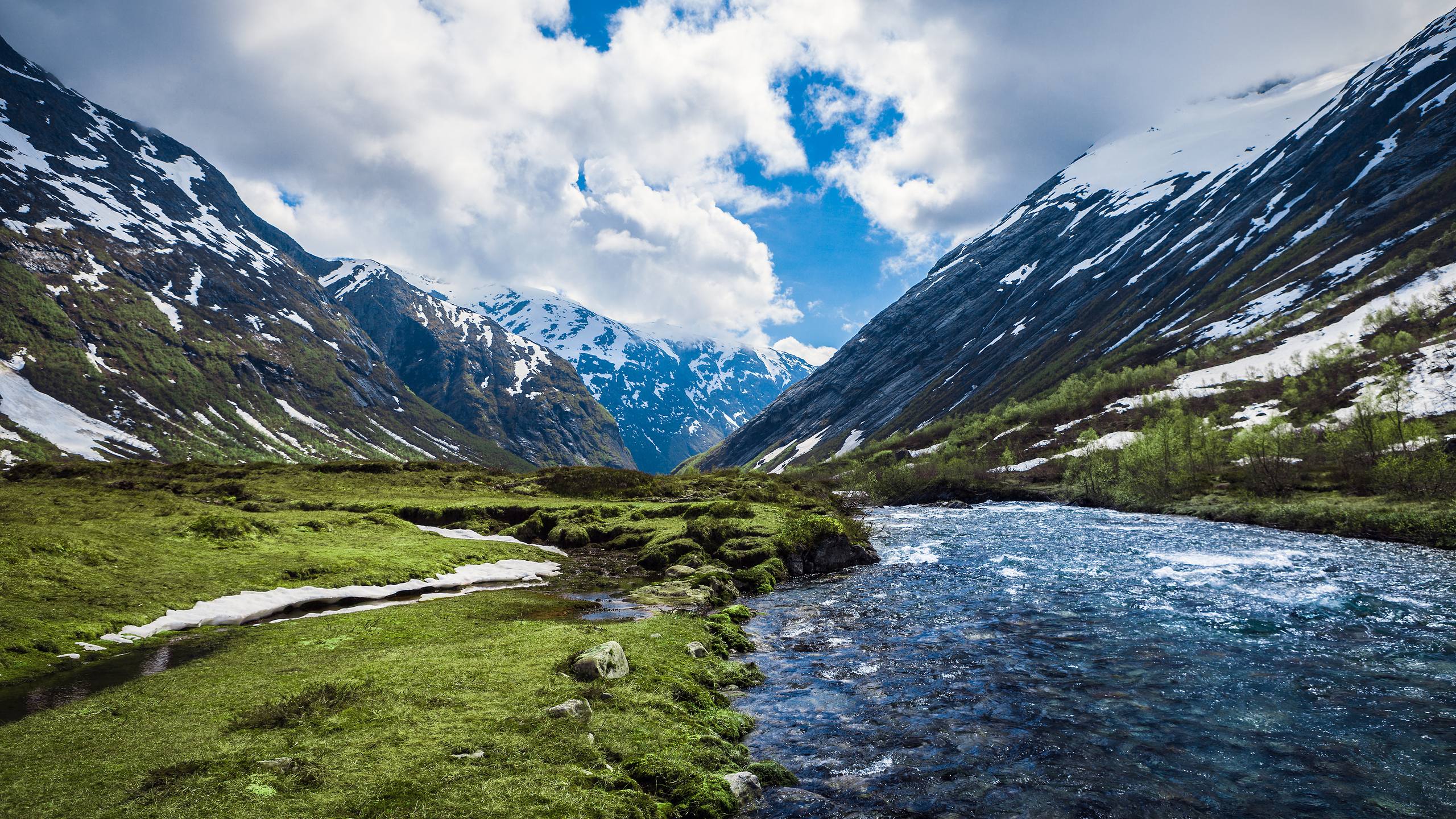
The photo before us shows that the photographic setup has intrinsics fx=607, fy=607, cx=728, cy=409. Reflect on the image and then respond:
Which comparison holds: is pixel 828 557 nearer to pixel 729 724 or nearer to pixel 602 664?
pixel 729 724

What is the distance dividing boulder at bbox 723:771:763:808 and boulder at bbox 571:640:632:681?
4.90 meters

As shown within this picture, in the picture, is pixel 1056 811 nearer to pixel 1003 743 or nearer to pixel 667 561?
pixel 1003 743

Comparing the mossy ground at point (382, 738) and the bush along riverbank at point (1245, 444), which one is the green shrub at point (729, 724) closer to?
the mossy ground at point (382, 738)

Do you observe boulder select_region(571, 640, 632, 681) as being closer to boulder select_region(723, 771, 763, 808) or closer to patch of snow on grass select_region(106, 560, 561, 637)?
boulder select_region(723, 771, 763, 808)

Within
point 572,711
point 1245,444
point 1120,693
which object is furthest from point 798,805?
point 1245,444

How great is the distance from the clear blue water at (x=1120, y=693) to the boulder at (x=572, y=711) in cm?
440

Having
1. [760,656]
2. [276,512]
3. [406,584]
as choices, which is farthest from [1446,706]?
[276,512]

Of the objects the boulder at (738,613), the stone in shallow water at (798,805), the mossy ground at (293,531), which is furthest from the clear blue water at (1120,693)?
the mossy ground at (293,531)

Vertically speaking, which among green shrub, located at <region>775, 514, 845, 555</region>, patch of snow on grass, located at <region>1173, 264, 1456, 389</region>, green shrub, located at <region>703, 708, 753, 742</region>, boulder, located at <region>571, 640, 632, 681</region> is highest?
patch of snow on grass, located at <region>1173, 264, 1456, 389</region>

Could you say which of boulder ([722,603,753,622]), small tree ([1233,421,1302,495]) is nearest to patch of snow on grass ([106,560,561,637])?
boulder ([722,603,753,622])

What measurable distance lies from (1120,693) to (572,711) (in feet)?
52.5

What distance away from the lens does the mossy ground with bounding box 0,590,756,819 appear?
32.7 feet

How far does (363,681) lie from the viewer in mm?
15188

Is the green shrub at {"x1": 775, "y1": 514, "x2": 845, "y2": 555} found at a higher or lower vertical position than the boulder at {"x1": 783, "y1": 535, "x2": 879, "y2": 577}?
higher
